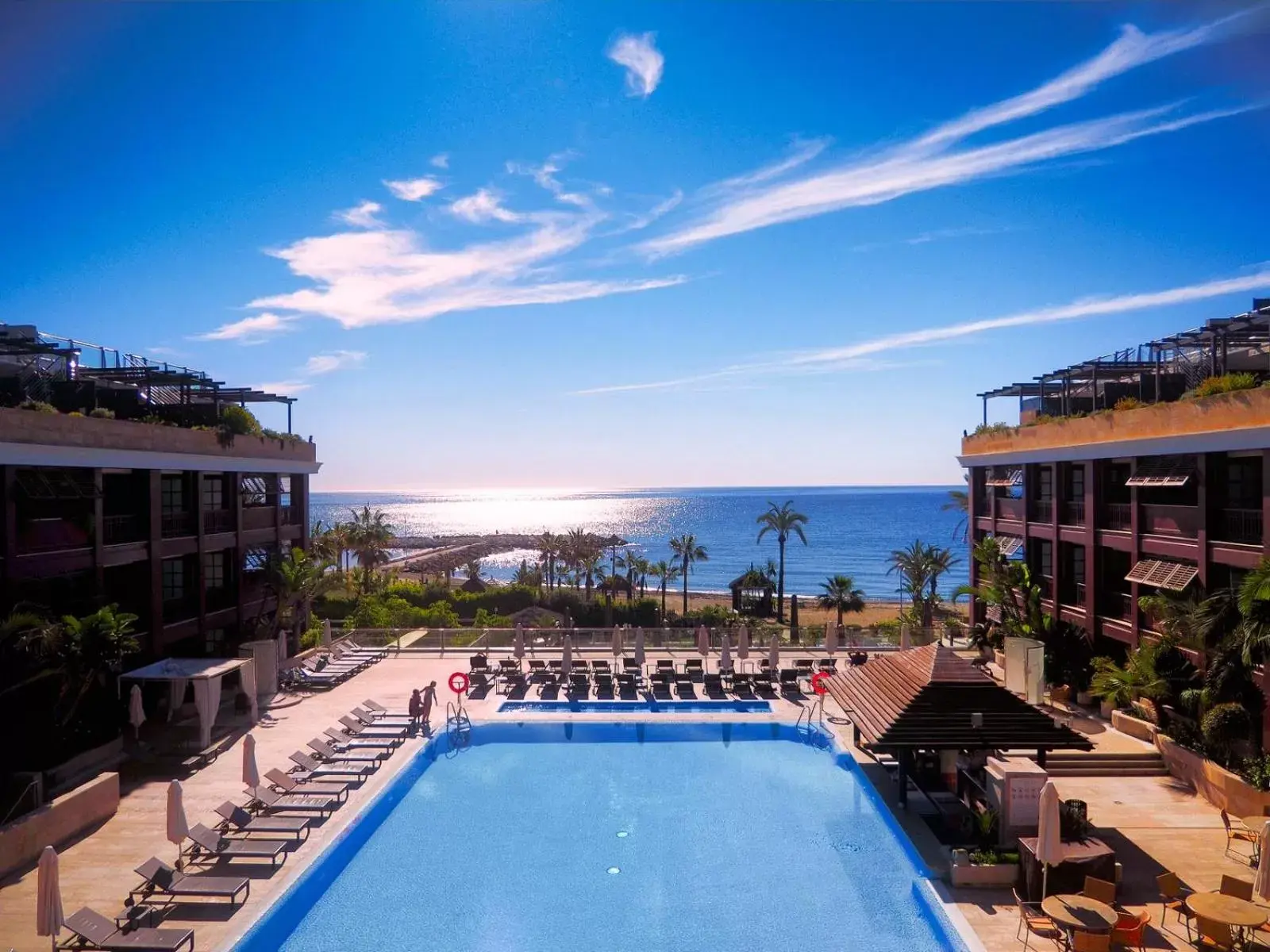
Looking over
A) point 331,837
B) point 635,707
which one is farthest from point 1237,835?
point 331,837

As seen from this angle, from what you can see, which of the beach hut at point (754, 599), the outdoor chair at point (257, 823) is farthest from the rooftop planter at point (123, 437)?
the beach hut at point (754, 599)

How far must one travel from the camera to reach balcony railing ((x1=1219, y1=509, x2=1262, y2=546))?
18.0m

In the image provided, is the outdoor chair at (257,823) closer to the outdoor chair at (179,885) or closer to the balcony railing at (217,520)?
the outdoor chair at (179,885)

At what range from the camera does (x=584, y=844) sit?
49.3 ft

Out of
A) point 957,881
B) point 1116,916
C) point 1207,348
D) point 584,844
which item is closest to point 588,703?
point 584,844

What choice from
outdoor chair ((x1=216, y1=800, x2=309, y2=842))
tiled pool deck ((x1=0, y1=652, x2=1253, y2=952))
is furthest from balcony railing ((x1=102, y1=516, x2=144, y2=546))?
outdoor chair ((x1=216, y1=800, x2=309, y2=842))

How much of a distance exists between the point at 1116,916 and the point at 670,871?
668cm

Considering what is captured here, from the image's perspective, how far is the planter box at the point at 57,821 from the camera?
42.6ft

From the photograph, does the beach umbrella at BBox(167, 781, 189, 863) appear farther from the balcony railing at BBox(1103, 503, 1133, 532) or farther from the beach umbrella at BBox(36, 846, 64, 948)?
the balcony railing at BBox(1103, 503, 1133, 532)

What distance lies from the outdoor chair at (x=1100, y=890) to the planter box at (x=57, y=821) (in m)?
16.6

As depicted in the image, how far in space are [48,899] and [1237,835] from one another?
60.5 feet

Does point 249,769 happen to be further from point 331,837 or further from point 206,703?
point 206,703

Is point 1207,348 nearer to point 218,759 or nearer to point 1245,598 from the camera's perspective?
point 1245,598

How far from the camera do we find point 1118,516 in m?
23.2
